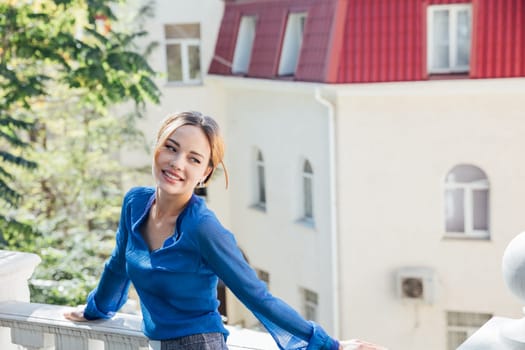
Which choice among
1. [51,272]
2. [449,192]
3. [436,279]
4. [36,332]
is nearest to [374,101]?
[449,192]

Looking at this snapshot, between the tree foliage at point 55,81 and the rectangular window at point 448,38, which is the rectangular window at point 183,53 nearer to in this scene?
the rectangular window at point 448,38

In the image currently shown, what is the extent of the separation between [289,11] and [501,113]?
411 centimetres

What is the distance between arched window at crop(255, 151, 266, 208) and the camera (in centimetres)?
1919

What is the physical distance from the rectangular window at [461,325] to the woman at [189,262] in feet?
43.5

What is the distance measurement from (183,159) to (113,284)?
718 millimetres

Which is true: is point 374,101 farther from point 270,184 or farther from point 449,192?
point 270,184

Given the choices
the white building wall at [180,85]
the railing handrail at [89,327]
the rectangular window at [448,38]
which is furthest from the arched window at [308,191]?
the railing handrail at [89,327]

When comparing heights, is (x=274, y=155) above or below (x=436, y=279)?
above

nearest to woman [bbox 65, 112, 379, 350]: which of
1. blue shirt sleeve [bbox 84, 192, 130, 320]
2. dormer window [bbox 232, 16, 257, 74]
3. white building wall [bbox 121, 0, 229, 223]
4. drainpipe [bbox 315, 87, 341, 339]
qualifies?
blue shirt sleeve [bbox 84, 192, 130, 320]

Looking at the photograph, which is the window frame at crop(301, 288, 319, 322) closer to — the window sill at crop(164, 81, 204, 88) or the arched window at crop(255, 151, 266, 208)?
the arched window at crop(255, 151, 266, 208)

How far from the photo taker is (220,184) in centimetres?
2042

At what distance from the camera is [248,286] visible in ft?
9.85

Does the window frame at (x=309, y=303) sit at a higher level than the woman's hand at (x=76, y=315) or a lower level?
lower

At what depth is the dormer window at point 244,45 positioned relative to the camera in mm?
18594
